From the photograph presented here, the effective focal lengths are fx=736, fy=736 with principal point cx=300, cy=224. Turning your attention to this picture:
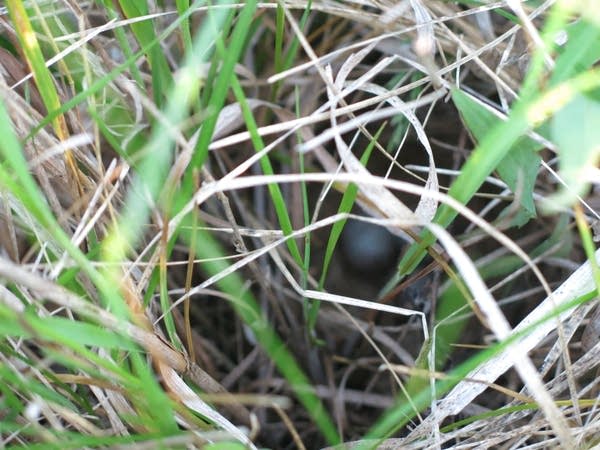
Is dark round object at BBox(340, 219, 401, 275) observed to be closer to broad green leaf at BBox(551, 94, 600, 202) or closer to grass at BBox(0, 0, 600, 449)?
grass at BBox(0, 0, 600, 449)

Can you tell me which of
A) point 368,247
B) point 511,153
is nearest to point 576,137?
point 511,153

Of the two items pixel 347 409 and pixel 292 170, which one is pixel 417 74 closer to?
pixel 292 170

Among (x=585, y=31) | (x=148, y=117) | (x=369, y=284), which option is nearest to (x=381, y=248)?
(x=369, y=284)

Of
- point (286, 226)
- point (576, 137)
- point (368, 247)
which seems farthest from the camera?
point (368, 247)

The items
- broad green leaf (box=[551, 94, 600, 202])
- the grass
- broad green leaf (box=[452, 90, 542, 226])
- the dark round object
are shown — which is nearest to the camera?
broad green leaf (box=[551, 94, 600, 202])

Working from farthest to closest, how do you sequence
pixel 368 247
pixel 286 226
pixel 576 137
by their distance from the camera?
pixel 368 247 → pixel 286 226 → pixel 576 137

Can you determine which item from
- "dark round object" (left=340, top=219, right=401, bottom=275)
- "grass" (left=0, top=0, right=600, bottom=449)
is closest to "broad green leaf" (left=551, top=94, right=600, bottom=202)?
"grass" (left=0, top=0, right=600, bottom=449)

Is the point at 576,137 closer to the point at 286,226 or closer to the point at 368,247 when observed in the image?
the point at 286,226

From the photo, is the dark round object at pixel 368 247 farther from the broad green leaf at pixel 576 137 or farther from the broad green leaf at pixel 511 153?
the broad green leaf at pixel 576 137

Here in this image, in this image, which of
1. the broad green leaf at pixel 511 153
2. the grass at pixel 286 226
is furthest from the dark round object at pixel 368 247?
the broad green leaf at pixel 511 153
